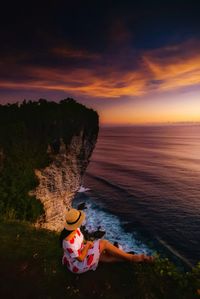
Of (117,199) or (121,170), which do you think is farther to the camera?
(121,170)

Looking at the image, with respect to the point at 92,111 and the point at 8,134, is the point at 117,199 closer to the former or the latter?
the point at 92,111

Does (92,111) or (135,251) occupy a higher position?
(92,111)

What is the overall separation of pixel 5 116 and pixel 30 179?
782cm

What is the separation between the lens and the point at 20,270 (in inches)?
337

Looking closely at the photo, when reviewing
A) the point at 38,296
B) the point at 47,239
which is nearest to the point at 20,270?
the point at 38,296

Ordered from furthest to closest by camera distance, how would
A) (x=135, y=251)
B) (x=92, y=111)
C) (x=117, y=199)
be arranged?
(x=117, y=199), (x=92, y=111), (x=135, y=251)

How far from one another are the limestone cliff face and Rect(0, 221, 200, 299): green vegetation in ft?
55.8

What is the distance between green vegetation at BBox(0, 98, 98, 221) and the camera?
23297 mm

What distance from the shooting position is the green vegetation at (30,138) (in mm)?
23297

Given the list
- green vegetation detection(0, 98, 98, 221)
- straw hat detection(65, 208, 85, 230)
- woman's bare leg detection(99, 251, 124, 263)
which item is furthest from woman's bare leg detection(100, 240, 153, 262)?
green vegetation detection(0, 98, 98, 221)

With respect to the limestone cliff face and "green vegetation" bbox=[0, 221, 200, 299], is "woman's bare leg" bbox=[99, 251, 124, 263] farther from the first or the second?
the limestone cliff face

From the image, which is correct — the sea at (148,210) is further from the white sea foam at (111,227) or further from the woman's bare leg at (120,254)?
the woman's bare leg at (120,254)

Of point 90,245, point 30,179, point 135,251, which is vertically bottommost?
point 135,251

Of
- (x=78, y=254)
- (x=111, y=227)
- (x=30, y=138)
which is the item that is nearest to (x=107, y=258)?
(x=78, y=254)
